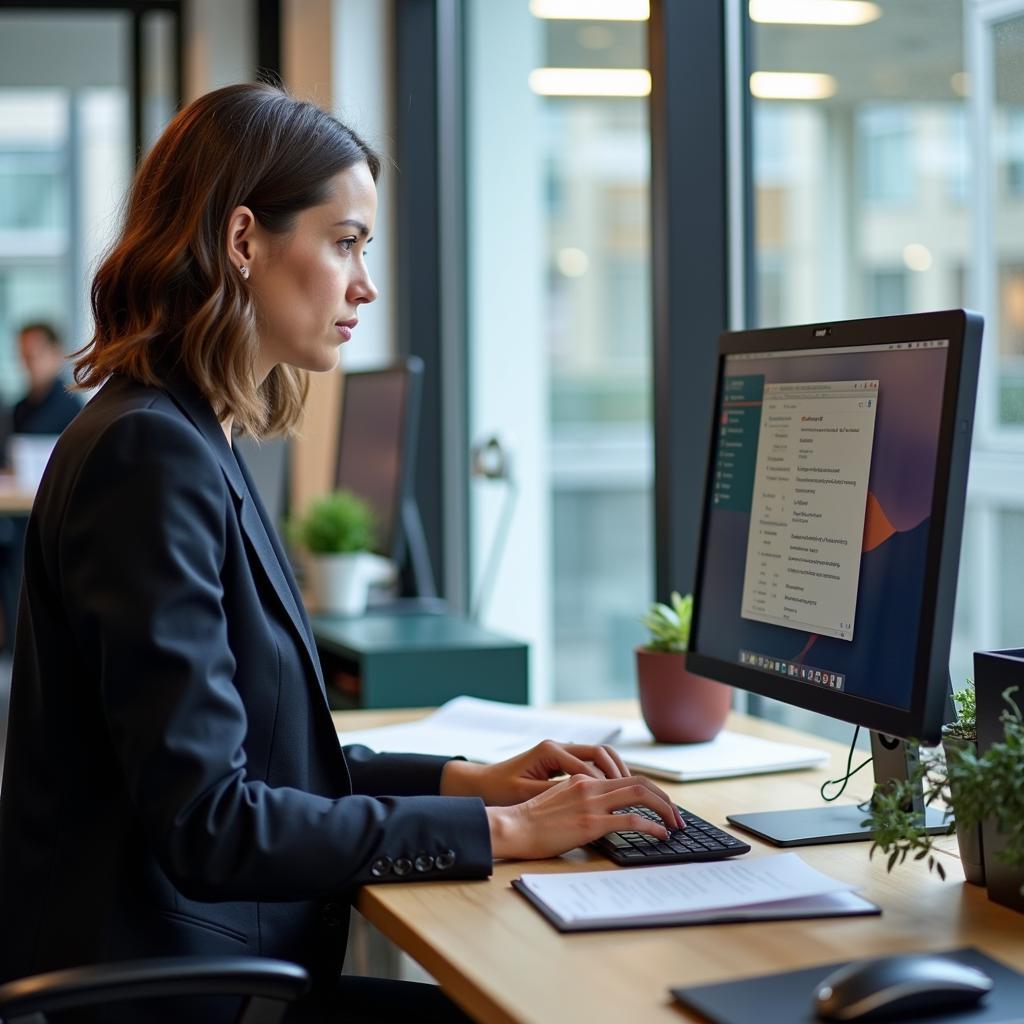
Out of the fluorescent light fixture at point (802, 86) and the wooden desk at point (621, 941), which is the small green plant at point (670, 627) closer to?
the wooden desk at point (621, 941)

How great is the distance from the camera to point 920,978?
94 cm

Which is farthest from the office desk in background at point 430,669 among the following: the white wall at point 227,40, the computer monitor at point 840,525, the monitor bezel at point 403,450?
the white wall at point 227,40

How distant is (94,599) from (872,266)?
665cm

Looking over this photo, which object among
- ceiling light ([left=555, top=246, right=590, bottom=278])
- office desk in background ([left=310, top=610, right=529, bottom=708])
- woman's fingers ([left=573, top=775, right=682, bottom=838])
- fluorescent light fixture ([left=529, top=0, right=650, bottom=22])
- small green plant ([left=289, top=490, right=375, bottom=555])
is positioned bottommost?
office desk in background ([left=310, top=610, right=529, bottom=708])

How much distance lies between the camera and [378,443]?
315 centimetres

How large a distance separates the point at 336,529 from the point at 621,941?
2005 millimetres

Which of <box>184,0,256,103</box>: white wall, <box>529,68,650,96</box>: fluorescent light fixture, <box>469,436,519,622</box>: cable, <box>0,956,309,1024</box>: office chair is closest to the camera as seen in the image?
<box>0,956,309,1024</box>: office chair

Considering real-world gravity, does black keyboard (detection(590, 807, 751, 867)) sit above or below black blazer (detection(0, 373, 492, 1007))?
below

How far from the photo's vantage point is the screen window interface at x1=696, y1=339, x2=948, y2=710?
130 cm

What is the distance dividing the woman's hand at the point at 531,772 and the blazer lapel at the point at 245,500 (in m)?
0.23

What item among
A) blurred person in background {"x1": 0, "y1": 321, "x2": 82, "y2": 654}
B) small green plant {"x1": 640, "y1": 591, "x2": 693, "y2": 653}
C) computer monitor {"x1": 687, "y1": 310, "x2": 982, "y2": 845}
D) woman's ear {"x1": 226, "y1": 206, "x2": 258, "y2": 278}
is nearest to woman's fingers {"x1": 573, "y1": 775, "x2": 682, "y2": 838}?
computer monitor {"x1": 687, "y1": 310, "x2": 982, "y2": 845}

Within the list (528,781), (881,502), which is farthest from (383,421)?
(881,502)

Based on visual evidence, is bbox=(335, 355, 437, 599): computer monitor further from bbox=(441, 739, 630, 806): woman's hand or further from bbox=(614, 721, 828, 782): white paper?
bbox=(441, 739, 630, 806): woman's hand

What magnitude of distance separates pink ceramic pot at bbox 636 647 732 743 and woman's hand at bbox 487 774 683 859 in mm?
420
